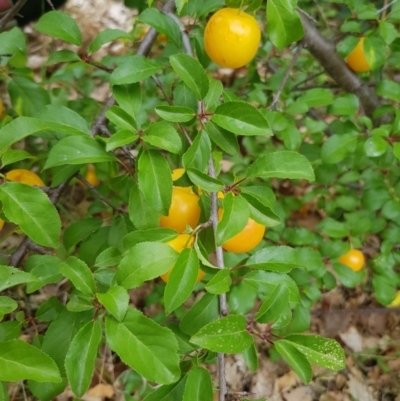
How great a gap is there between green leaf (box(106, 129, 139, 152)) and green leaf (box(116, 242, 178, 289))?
0.70 feet

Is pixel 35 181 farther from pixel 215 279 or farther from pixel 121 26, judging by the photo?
pixel 121 26

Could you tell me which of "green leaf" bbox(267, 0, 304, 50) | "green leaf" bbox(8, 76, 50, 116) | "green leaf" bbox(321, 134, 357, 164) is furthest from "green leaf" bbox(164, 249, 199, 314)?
"green leaf" bbox(8, 76, 50, 116)

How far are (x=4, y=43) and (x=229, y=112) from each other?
618mm

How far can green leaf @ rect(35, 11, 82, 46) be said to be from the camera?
3.82 feet

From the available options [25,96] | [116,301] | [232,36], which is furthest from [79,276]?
[25,96]

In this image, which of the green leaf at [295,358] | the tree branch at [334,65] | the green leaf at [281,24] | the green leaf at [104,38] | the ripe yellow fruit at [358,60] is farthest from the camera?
the ripe yellow fruit at [358,60]

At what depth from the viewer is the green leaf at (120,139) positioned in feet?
3.11

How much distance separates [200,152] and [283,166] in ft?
0.57

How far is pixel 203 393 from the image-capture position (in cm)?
86

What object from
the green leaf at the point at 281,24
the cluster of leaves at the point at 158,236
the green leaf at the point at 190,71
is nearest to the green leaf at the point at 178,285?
the cluster of leaves at the point at 158,236

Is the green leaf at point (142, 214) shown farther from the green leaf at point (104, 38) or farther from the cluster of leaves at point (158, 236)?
the green leaf at point (104, 38)

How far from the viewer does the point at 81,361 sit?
0.86 metres

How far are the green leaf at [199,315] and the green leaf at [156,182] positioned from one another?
0.74 feet

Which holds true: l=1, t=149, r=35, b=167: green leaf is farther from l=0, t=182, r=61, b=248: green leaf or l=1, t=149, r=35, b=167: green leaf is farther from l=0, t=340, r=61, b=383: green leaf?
l=0, t=340, r=61, b=383: green leaf
